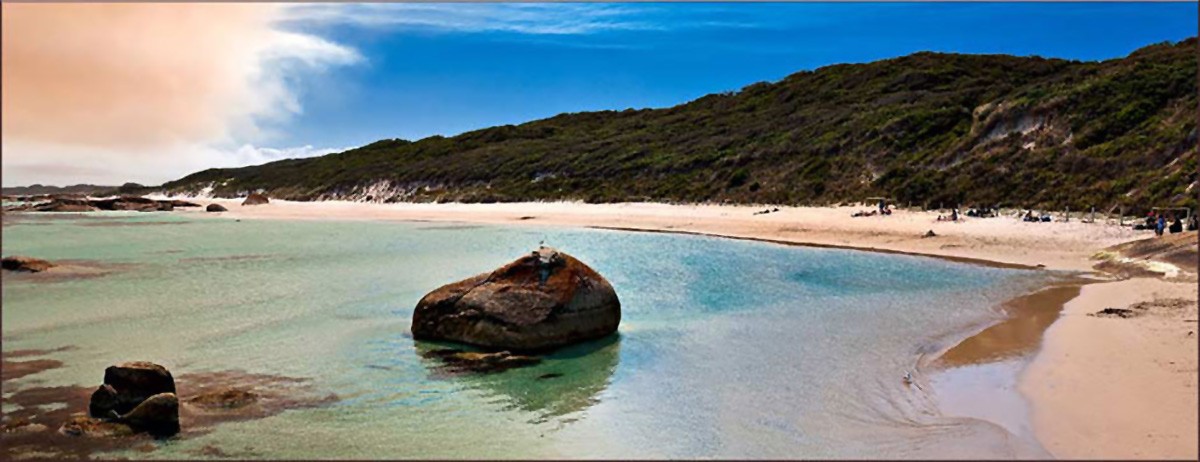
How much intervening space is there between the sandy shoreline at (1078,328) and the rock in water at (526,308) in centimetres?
641

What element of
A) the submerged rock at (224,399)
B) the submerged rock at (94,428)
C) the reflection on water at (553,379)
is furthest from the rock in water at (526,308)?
the submerged rock at (94,428)

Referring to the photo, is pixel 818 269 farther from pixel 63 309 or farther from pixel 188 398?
pixel 63 309

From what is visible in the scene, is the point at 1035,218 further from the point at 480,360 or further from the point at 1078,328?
the point at 480,360

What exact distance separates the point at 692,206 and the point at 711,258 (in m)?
25.8

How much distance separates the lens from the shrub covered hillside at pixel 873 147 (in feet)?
127

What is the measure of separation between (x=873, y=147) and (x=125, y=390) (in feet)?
170

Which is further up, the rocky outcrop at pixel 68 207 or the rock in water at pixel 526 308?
the rocky outcrop at pixel 68 207

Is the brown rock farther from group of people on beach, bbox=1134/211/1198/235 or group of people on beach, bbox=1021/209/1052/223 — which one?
group of people on beach, bbox=1134/211/1198/235

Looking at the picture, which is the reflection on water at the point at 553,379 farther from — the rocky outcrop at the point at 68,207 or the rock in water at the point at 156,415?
the rocky outcrop at the point at 68,207

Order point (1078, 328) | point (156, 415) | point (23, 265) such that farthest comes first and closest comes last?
point (23, 265), point (1078, 328), point (156, 415)

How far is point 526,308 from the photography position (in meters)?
12.4

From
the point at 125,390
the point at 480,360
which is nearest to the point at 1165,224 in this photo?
the point at 480,360

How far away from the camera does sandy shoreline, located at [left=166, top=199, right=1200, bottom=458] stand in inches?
296

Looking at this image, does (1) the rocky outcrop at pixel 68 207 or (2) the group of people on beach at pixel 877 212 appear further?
(1) the rocky outcrop at pixel 68 207
